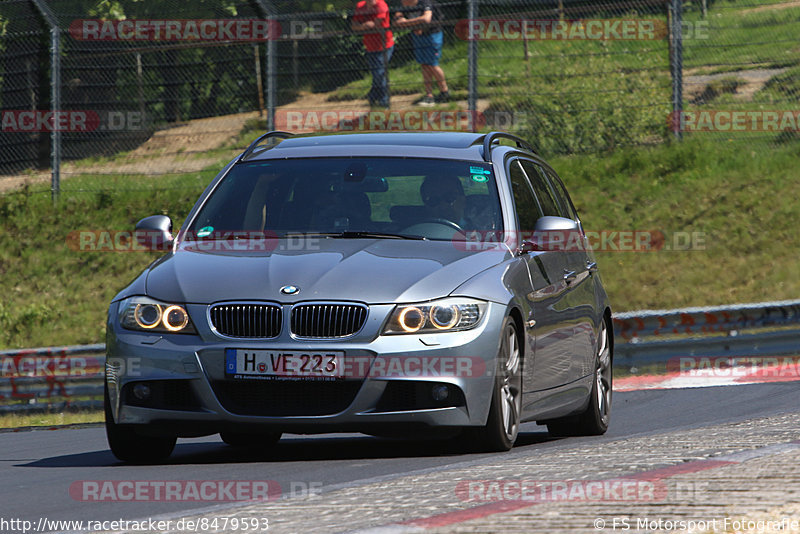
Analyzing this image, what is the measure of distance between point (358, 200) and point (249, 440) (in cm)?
173

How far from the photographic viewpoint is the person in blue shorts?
19969 millimetres

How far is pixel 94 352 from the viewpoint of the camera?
13969mm

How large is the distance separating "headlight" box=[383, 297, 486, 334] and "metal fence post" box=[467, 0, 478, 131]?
41.1 ft

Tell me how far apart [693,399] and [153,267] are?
230 inches

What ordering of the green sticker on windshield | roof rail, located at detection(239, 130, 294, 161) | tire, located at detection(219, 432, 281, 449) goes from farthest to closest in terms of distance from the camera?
roof rail, located at detection(239, 130, 294, 161), tire, located at detection(219, 432, 281, 449), the green sticker on windshield

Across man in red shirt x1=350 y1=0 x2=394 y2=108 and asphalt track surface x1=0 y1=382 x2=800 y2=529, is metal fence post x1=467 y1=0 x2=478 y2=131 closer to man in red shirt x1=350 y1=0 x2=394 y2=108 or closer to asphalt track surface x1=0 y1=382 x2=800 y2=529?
man in red shirt x1=350 y1=0 x2=394 y2=108

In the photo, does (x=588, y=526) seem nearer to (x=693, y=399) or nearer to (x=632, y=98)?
(x=693, y=399)

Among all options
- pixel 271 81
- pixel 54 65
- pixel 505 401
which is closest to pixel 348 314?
pixel 505 401

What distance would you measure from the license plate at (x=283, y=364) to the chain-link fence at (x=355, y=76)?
13.0 metres

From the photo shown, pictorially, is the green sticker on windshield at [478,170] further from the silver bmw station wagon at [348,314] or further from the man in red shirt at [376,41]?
the man in red shirt at [376,41]

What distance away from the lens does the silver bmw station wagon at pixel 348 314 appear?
7.11 meters

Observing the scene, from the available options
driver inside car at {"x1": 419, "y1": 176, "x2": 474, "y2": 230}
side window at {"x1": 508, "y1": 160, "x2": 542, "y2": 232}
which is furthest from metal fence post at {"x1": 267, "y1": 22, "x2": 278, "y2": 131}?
driver inside car at {"x1": 419, "y1": 176, "x2": 474, "y2": 230}

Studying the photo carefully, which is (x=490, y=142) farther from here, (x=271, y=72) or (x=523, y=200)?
(x=271, y=72)

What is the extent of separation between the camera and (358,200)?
833 cm
